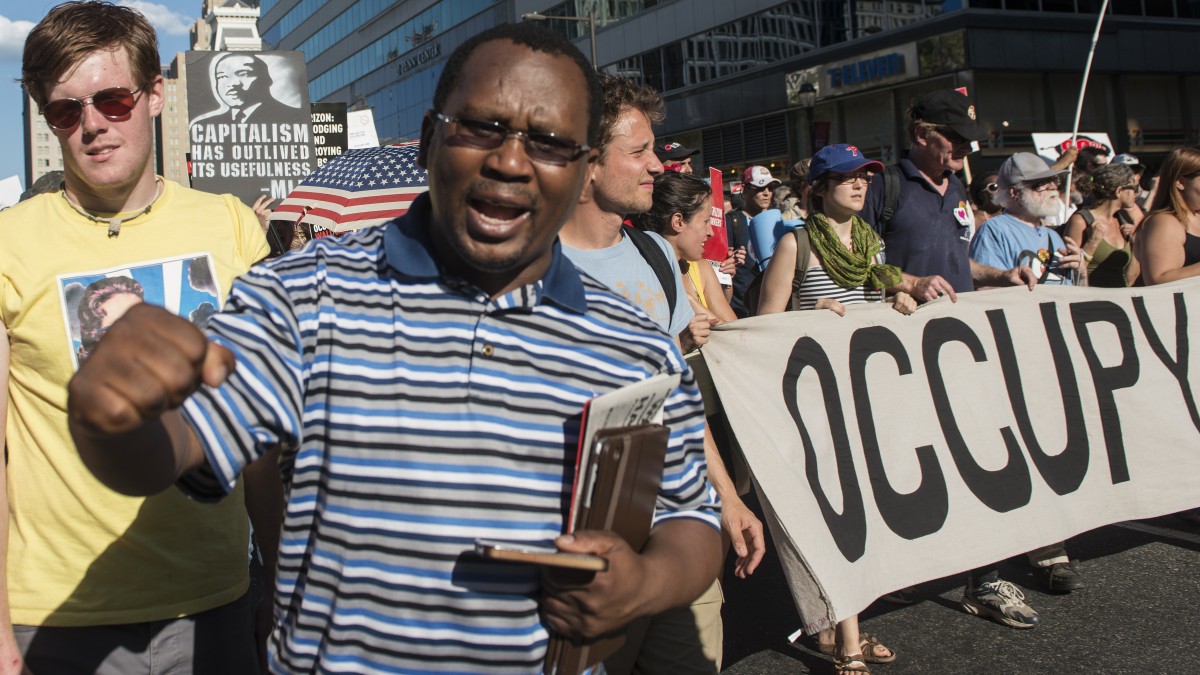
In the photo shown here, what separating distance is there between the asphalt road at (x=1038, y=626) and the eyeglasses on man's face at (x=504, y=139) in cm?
338

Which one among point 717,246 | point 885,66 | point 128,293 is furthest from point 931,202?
point 885,66

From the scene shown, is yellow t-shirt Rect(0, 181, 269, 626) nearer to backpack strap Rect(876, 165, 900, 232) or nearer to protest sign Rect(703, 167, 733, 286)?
backpack strap Rect(876, 165, 900, 232)

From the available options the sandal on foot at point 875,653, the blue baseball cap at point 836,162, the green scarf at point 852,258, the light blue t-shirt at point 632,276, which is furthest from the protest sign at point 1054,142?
the light blue t-shirt at point 632,276

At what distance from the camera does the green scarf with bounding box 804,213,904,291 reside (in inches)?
191

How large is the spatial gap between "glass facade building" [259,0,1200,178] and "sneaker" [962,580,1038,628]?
16.9 meters

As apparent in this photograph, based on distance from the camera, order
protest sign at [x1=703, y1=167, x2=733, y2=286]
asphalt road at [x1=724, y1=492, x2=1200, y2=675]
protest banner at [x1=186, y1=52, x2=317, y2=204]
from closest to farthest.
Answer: asphalt road at [x1=724, y1=492, x2=1200, y2=675] < protest sign at [x1=703, y1=167, x2=733, y2=286] < protest banner at [x1=186, y1=52, x2=317, y2=204]

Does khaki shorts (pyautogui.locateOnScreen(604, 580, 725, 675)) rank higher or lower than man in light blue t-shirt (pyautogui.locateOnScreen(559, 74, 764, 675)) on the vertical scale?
lower

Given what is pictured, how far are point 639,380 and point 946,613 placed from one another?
4005 millimetres

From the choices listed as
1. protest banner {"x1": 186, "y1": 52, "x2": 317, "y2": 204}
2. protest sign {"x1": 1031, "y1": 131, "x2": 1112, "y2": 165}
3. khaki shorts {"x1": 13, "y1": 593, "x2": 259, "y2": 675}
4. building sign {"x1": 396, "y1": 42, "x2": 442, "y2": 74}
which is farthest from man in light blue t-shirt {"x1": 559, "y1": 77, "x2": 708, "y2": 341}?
building sign {"x1": 396, "y1": 42, "x2": 442, "y2": 74}

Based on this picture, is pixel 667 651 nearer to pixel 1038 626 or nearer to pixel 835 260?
pixel 835 260

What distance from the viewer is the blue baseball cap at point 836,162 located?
5000 mm

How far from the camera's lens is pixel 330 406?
1604mm

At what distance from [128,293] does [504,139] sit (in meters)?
1.17

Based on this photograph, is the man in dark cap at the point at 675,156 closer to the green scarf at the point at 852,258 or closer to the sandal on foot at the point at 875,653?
the green scarf at the point at 852,258
